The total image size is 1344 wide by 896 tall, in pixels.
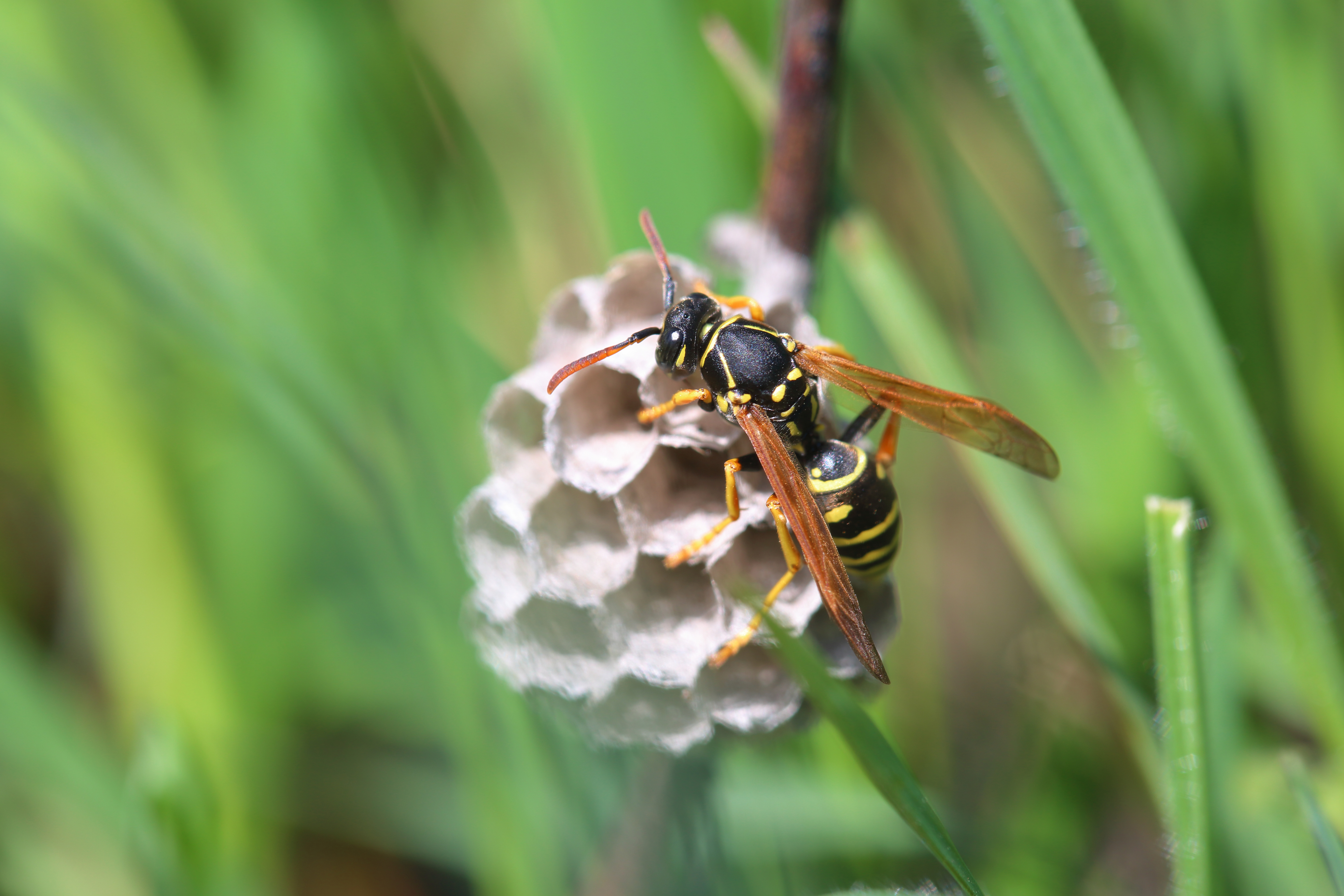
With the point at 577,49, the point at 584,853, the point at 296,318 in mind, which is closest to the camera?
the point at 584,853

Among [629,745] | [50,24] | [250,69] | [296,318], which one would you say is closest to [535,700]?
[629,745]

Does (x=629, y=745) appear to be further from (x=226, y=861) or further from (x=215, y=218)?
(x=215, y=218)

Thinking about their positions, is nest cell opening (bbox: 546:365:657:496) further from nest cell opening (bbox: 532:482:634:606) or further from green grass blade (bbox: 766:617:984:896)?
green grass blade (bbox: 766:617:984:896)

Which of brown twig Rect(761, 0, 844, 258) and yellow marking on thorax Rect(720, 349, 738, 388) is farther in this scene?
yellow marking on thorax Rect(720, 349, 738, 388)

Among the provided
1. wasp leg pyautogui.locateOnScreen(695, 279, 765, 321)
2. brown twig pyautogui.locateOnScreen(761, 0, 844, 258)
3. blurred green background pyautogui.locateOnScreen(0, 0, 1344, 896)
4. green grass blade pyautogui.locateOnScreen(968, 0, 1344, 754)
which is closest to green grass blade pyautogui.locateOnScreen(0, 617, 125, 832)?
blurred green background pyautogui.locateOnScreen(0, 0, 1344, 896)

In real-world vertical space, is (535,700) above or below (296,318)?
below

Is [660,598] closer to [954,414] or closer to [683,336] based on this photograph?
[683,336]

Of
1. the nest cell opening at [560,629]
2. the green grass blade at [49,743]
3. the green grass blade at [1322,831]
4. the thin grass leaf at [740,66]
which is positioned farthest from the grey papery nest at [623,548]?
the green grass blade at [49,743]
